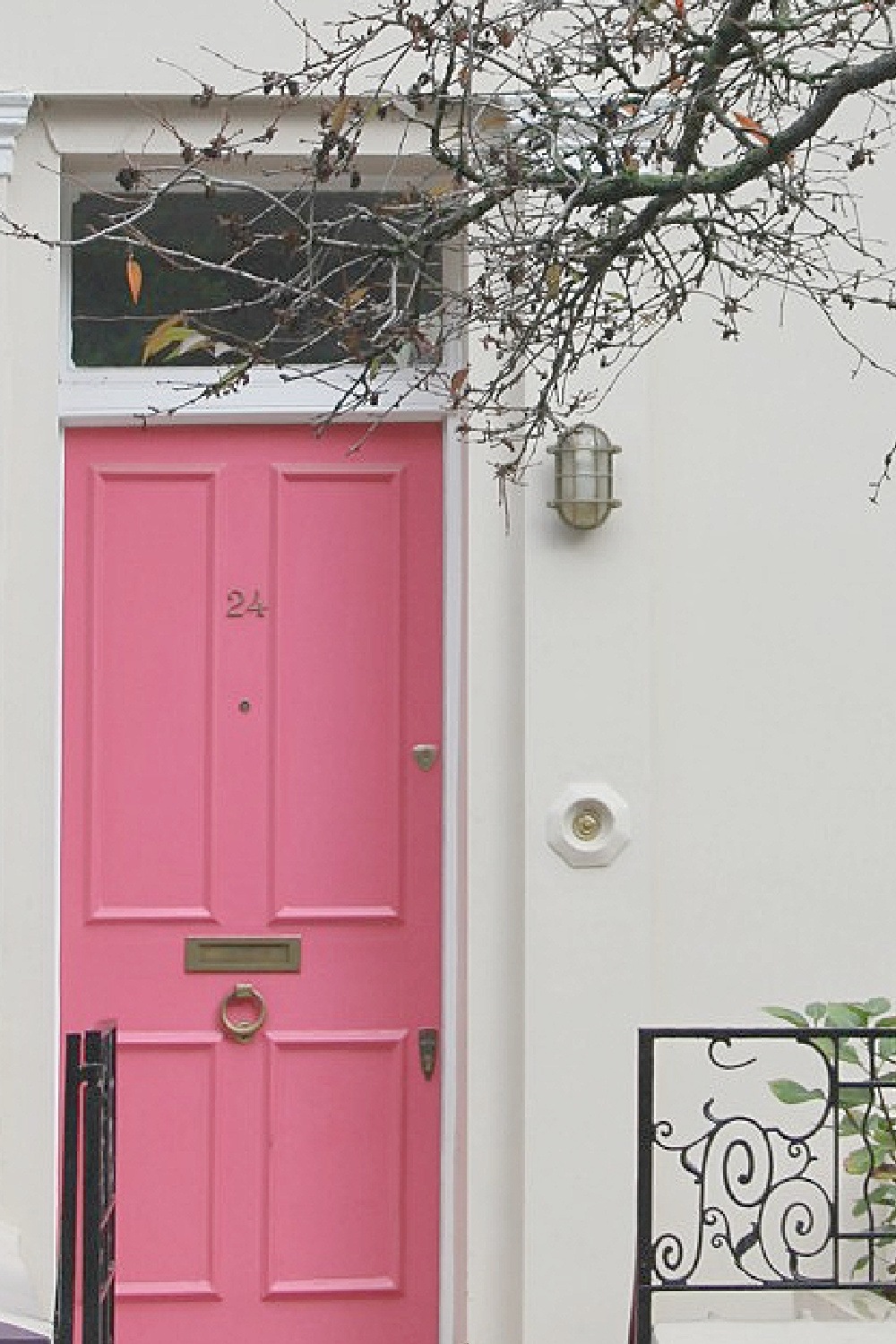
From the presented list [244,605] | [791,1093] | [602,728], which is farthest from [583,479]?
[791,1093]

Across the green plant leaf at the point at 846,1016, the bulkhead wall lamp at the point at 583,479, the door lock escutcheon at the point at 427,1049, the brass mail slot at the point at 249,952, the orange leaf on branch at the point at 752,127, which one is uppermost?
the orange leaf on branch at the point at 752,127

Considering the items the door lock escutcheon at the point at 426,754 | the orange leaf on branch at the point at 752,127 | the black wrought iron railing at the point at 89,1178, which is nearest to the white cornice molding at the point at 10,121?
the door lock escutcheon at the point at 426,754

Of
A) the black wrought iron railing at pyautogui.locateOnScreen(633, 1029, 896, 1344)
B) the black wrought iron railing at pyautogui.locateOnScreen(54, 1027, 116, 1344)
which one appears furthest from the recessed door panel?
the black wrought iron railing at pyautogui.locateOnScreen(54, 1027, 116, 1344)

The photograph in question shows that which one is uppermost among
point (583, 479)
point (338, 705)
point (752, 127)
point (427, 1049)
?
point (752, 127)

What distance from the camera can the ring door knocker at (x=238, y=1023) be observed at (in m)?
5.64

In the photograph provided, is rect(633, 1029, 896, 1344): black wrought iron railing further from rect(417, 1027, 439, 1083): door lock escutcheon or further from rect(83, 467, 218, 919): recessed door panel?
rect(83, 467, 218, 919): recessed door panel

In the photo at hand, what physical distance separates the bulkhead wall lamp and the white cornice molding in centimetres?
141

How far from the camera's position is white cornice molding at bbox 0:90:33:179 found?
5.47m

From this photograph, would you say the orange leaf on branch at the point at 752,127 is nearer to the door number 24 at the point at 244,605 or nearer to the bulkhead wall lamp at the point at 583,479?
the bulkhead wall lamp at the point at 583,479

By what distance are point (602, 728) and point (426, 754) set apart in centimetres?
48

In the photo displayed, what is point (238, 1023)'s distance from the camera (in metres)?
5.66

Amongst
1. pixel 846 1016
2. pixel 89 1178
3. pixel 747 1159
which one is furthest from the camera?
pixel 747 1159

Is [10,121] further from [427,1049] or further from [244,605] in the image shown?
[427,1049]

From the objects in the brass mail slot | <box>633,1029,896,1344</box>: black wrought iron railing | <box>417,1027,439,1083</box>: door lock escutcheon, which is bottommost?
<box>633,1029,896,1344</box>: black wrought iron railing
